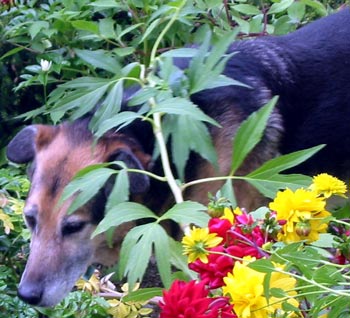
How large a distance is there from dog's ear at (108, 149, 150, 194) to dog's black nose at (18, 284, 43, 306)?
0.54m

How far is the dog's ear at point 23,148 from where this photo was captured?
3.64 meters

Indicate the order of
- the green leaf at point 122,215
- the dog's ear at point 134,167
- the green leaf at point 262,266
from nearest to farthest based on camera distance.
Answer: the green leaf at point 262,266 → the green leaf at point 122,215 → the dog's ear at point 134,167

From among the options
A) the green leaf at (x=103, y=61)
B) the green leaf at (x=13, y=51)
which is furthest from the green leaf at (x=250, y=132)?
the green leaf at (x=13, y=51)

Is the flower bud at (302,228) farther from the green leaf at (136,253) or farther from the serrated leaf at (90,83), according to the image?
the serrated leaf at (90,83)

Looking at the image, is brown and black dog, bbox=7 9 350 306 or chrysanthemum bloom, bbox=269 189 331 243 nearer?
chrysanthemum bloom, bbox=269 189 331 243

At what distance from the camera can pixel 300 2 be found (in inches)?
180

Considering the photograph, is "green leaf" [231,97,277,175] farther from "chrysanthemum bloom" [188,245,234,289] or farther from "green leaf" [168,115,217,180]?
"chrysanthemum bloom" [188,245,234,289]

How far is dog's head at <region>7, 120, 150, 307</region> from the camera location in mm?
3312

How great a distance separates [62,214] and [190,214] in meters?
1.40

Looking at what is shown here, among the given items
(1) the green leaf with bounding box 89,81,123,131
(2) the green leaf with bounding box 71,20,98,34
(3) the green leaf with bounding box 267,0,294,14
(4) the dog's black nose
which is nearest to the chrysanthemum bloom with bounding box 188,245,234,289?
(1) the green leaf with bounding box 89,81,123,131

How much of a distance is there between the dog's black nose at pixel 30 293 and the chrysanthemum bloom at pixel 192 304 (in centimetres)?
173

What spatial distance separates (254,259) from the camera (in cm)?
163

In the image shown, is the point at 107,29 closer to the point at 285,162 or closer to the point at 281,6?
the point at 281,6

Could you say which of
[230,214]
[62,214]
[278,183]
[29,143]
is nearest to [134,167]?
[62,214]
